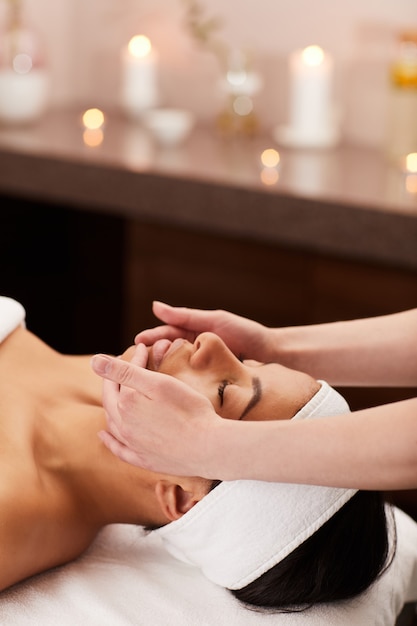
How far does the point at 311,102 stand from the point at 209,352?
1683mm

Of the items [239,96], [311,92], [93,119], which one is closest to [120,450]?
[311,92]

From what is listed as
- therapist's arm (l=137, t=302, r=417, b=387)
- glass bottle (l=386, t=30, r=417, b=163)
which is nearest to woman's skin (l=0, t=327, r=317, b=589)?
therapist's arm (l=137, t=302, r=417, b=387)

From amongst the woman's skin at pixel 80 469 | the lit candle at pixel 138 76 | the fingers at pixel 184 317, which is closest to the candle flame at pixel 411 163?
the lit candle at pixel 138 76

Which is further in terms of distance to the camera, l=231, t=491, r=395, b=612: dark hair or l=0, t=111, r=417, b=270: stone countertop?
l=0, t=111, r=417, b=270: stone countertop

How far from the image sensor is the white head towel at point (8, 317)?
1.52m

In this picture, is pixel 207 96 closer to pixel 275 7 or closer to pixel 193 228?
pixel 275 7

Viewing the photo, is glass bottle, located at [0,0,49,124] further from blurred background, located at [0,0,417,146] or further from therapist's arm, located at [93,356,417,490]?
therapist's arm, located at [93,356,417,490]

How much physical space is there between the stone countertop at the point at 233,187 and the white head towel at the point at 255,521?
0.98m

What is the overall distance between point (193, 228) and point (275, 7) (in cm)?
94

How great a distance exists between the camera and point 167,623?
123 cm

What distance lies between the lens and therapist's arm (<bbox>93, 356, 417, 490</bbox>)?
3.61ft

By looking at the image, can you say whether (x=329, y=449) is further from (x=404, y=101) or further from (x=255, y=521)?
(x=404, y=101)

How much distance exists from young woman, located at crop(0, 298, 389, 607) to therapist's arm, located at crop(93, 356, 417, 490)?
0.10 m

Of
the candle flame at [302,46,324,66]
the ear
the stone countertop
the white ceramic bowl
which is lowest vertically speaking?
the ear
